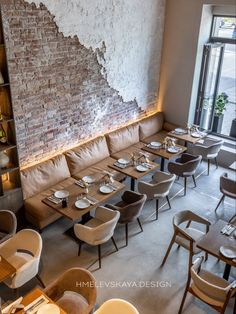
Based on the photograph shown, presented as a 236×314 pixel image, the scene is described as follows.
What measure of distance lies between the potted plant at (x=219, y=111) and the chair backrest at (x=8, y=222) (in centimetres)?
560

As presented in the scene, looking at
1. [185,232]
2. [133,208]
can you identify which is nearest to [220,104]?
[133,208]

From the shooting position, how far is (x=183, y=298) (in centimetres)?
433

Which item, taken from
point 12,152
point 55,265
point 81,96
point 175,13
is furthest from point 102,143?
point 175,13

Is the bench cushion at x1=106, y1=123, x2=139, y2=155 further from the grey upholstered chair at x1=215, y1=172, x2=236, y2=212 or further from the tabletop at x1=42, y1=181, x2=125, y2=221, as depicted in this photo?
the grey upholstered chair at x1=215, y1=172, x2=236, y2=212

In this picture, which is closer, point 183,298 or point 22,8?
point 183,298

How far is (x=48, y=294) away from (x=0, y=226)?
1532mm

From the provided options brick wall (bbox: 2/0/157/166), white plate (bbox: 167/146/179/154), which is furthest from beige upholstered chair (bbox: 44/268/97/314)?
white plate (bbox: 167/146/179/154)

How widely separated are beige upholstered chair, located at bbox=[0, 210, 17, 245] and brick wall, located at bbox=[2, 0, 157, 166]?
127 centimetres

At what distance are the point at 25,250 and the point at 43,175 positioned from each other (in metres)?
1.59

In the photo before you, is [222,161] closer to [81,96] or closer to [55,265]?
[81,96]

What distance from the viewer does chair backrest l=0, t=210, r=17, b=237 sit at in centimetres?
480

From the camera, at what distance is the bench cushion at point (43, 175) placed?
573 cm

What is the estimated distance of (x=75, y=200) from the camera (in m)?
5.36

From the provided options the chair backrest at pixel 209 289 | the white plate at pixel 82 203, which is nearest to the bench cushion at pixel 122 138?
the white plate at pixel 82 203
